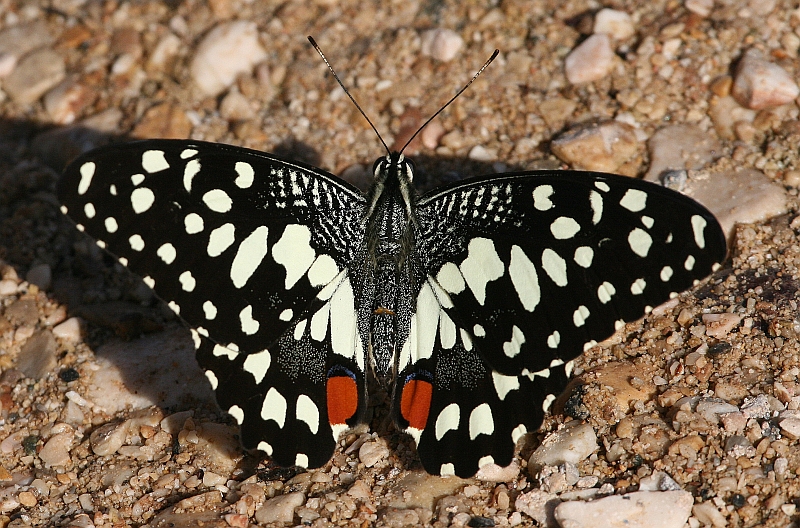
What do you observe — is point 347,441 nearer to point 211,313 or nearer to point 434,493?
point 434,493

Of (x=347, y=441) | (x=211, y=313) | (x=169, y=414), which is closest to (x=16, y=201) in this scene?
(x=169, y=414)

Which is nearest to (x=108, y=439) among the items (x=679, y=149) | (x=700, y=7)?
(x=679, y=149)

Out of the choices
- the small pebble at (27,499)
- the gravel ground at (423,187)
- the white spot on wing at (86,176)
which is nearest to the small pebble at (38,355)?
the gravel ground at (423,187)

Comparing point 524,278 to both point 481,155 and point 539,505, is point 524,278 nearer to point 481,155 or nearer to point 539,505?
point 539,505

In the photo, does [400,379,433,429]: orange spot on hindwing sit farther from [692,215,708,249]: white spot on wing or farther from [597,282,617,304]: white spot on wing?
[692,215,708,249]: white spot on wing

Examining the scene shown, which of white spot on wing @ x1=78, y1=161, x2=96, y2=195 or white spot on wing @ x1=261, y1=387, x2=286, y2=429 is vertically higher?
white spot on wing @ x1=78, y1=161, x2=96, y2=195

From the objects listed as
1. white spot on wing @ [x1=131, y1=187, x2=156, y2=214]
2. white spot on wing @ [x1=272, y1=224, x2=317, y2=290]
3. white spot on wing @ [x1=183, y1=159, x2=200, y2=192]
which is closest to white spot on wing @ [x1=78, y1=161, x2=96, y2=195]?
white spot on wing @ [x1=131, y1=187, x2=156, y2=214]
